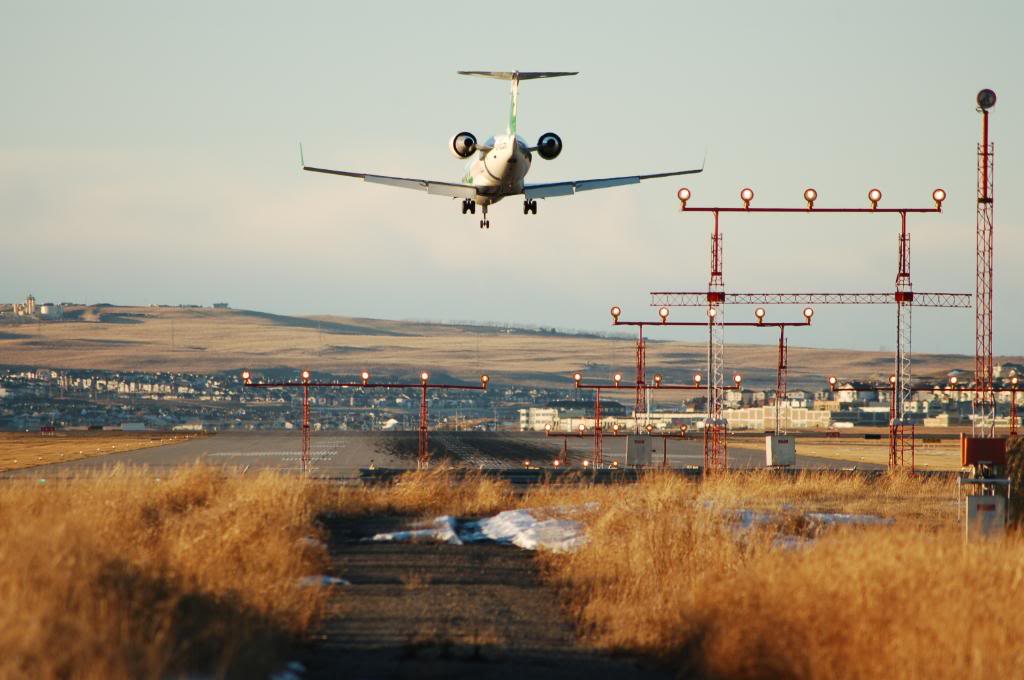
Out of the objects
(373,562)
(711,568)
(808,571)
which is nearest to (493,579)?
(373,562)

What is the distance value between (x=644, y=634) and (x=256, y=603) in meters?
5.00

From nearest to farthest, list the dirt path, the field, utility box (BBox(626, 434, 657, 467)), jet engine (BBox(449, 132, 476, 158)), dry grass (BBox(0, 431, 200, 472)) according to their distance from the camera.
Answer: the field → the dirt path → jet engine (BBox(449, 132, 476, 158)) → utility box (BBox(626, 434, 657, 467)) → dry grass (BBox(0, 431, 200, 472))

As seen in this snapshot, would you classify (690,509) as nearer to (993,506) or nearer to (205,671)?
(993,506)

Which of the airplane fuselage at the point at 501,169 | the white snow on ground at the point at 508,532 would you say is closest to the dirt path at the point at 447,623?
the white snow on ground at the point at 508,532

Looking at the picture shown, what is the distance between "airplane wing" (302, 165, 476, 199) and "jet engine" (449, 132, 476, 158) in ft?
4.25

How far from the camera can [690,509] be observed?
24922mm

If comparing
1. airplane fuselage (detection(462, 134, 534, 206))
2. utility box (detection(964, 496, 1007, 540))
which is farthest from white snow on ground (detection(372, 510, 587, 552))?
airplane fuselage (detection(462, 134, 534, 206))

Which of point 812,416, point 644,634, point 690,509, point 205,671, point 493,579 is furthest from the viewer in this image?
point 812,416

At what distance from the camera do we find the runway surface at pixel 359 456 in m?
60.0

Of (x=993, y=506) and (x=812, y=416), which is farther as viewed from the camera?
(x=812, y=416)

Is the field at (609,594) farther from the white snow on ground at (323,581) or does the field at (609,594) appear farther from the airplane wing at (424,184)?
the airplane wing at (424,184)

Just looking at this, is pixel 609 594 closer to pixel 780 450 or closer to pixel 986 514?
pixel 986 514

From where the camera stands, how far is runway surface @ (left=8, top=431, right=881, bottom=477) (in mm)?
59969

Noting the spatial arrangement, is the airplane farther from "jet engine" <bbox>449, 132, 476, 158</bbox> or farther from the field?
the field
